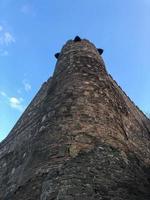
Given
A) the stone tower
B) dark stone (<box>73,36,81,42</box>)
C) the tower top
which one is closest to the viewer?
the stone tower

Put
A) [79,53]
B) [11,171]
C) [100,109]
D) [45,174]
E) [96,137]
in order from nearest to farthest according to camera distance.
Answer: [45,174] → [96,137] → [100,109] → [11,171] → [79,53]

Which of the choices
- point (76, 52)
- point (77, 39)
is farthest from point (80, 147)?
point (77, 39)

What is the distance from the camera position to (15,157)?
1041 cm

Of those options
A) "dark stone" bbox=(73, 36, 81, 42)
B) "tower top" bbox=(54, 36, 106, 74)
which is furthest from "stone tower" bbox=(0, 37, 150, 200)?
"dark stone" bbox=(73, 36, 81, 42)

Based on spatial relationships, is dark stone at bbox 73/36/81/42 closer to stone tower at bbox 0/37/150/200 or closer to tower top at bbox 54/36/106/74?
tower top at bbox 54/36/106/74

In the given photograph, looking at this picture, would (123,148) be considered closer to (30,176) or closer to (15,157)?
(30,176)

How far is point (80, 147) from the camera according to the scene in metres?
7.95

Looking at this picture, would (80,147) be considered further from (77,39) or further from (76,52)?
(77,39)

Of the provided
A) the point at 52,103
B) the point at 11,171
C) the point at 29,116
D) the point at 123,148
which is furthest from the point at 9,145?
the point at 123,148

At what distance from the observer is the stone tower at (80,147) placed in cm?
727

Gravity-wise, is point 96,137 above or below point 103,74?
below

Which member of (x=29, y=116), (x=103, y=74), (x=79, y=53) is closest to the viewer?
(x=103, y=74)

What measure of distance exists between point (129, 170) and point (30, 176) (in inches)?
73.6

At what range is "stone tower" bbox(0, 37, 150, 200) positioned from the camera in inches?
286
